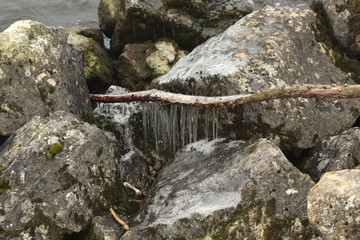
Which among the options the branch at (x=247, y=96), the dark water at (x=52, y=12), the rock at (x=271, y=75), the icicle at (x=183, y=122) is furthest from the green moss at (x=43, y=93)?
the dark water at (x=52, y=12)

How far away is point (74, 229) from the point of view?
454 cm

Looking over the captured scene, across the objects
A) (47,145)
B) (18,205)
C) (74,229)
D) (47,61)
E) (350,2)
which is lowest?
(74,229)

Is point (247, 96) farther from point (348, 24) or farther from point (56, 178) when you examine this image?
point (348, 24)

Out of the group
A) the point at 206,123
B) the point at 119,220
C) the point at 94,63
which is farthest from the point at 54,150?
the point at 94,63

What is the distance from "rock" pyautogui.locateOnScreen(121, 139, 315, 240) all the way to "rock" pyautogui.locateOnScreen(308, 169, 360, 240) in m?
0.49

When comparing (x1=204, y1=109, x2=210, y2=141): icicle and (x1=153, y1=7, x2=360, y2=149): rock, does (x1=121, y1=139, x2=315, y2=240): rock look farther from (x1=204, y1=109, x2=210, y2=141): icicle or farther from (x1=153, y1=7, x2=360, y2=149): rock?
(x1=204, y1=109, x2=210, y2=141): icicle

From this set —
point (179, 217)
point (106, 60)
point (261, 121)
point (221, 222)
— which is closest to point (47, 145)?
point (179, 217)

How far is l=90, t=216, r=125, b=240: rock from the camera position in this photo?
4.46 m

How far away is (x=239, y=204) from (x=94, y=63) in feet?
20.9

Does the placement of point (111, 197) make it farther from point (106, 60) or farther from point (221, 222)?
point (106, 60)

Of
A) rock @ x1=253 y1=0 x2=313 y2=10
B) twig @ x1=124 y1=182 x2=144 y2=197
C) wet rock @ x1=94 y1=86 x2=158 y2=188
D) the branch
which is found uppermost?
rock @ x1=253 y1=0 x2=313 y2=10

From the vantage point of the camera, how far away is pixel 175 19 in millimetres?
10070

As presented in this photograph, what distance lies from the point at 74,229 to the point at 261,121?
2.74 meters

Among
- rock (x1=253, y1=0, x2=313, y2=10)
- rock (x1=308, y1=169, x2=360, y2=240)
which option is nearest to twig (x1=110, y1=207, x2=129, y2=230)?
rock (x1=308, y1=169, x2=360, y2=240)
